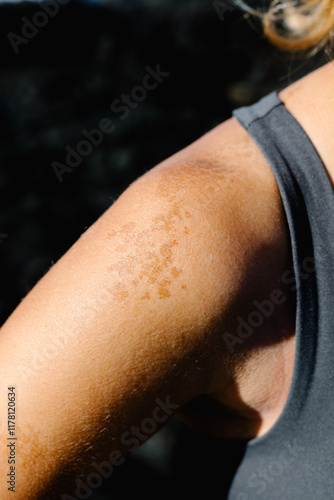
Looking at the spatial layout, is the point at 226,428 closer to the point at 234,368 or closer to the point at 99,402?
the point at 234,368

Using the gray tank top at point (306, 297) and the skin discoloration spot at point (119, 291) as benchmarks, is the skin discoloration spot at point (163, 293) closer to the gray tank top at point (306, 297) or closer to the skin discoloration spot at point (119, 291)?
the skin discoloration spot at point (119, 291)

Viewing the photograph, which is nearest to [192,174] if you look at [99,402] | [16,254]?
[99,402]

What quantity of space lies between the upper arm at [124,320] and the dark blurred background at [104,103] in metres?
2.03

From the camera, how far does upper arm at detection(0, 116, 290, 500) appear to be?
2.14 ft

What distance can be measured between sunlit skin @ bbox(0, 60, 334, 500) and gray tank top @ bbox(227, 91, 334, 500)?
26 millimetres

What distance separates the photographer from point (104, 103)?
332 cm

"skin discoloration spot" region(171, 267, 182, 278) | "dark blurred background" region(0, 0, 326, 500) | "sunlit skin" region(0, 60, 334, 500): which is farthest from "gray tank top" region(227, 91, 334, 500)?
"dark blurred background" region(0, 0, 326, 500)

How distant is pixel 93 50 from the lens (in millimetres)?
3299

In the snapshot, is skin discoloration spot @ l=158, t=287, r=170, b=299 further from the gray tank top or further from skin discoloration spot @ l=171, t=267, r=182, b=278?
the gray tank top

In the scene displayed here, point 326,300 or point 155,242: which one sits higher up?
point 155,242

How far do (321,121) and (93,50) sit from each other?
9.52ft

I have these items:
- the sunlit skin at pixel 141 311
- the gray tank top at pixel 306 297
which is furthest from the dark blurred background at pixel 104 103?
the sunlit skin at pixel 141 311

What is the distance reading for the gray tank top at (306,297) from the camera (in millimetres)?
734

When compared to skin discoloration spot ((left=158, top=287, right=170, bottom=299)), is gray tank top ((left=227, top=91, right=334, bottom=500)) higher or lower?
lower
